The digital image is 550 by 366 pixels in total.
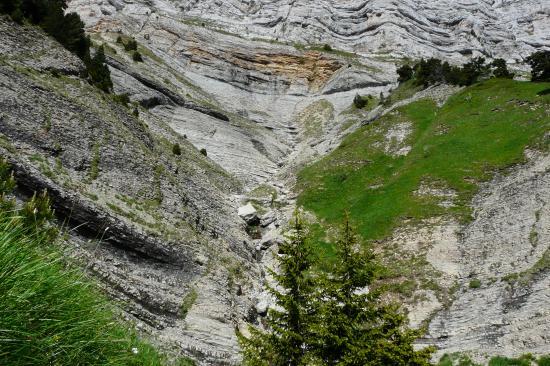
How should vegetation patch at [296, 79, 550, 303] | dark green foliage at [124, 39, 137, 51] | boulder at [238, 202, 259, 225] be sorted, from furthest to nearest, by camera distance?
dark green foliage at [124, 39, 137, 51], boulder at [238, 202, 259, 225], vegetation patch at [296, 79, 550, 303]

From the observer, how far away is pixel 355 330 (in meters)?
16.7

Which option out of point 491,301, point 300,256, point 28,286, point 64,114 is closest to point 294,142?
point 64,114

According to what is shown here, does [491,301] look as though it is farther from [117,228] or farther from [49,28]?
[49,28]

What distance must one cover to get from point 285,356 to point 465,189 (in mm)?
26026

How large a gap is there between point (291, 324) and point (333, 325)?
6.25 feet

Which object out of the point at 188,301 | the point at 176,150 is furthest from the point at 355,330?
the point at 176,150

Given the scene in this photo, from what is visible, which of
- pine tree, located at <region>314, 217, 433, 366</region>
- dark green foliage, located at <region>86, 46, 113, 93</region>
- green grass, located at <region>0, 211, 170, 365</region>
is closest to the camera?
green grass, located at <region>0, 211, 170, 365</region>

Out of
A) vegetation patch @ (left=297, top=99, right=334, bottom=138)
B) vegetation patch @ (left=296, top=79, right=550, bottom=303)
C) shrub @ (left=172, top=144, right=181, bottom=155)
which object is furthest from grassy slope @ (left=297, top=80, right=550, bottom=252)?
vegetation patch @ (left=297, top=99, right=334, bottom=138)

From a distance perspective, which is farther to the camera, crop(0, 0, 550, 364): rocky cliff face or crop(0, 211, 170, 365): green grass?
crop(0, 0, 550, 364): rocky cliff face

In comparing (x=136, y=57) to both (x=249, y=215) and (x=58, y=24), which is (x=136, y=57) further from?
(x=249, y=215)

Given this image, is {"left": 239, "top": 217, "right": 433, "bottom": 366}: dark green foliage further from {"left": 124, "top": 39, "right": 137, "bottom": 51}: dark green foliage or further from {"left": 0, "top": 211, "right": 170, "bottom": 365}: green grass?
{"left": 124, "top": 39, "right": 137, "bottom": 51}: dark green foliage

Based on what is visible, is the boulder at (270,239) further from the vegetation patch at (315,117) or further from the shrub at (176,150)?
the vegetation patch at (315,117)

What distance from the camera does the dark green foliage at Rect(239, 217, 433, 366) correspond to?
52.7 ft

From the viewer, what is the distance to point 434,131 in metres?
50.3
